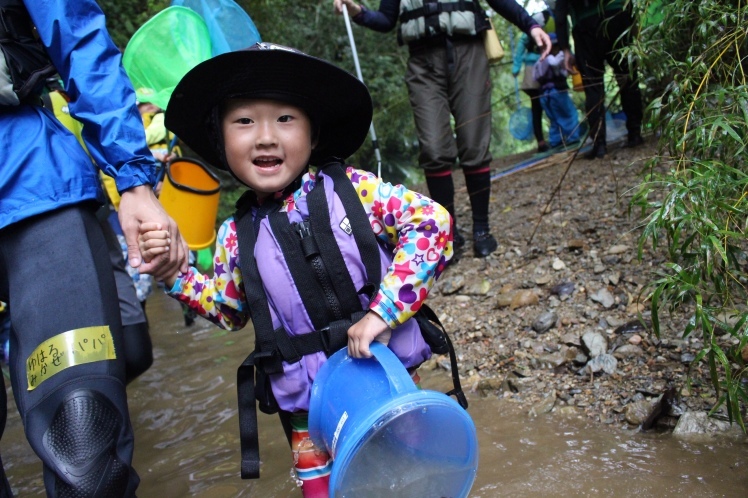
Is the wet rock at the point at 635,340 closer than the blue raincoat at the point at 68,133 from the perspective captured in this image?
No

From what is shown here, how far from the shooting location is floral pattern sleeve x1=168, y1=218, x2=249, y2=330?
6.10 ft

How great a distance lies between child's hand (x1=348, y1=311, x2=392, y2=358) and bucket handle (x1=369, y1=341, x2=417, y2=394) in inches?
0.8

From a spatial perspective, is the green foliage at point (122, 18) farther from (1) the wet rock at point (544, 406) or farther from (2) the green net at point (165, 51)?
(1) the wet rock at point (544, 406)

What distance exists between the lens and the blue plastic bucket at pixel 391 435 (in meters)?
1.30

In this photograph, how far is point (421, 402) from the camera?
129cm

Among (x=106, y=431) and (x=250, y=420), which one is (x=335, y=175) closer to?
(x=250, y=420)

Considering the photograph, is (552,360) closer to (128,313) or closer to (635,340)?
(635,340)

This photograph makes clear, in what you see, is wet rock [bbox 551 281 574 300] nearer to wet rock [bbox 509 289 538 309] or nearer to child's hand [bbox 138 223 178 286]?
wet rock [bbox 509 289 538 309]

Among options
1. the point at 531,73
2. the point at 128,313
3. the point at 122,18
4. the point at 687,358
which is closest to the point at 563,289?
the point at 687,358

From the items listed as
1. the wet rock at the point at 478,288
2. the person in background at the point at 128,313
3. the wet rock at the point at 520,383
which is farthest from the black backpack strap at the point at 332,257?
the wet rock at the point at 478,288

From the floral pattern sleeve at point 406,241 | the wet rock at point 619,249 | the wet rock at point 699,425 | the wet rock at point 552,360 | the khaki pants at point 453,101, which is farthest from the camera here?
the khaki pants at point 453,101

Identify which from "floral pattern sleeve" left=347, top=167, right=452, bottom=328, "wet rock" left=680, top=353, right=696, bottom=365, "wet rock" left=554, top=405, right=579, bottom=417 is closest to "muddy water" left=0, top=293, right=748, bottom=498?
"wet rock" left=554, top=405, right=579, bottom=417

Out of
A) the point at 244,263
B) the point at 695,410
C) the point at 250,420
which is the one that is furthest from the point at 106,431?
the point at 695,410

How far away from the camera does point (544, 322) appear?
305 cm
